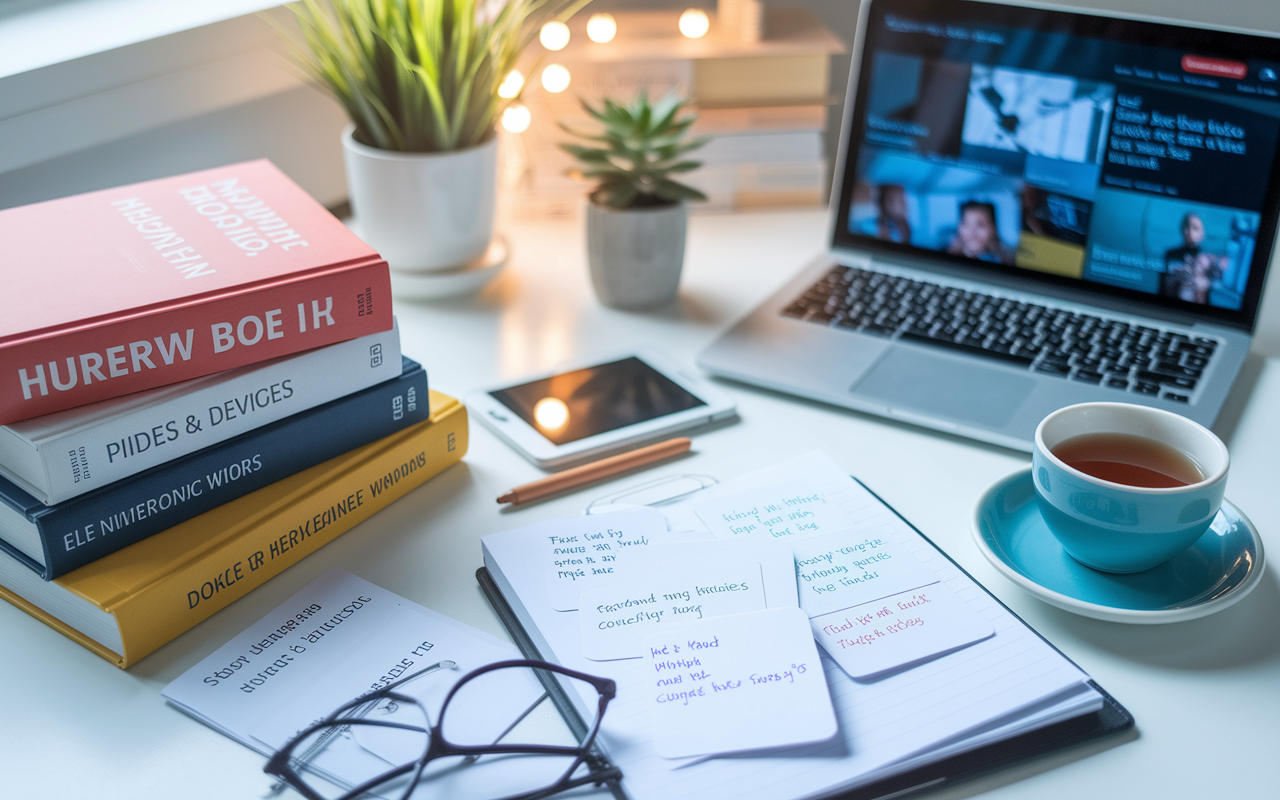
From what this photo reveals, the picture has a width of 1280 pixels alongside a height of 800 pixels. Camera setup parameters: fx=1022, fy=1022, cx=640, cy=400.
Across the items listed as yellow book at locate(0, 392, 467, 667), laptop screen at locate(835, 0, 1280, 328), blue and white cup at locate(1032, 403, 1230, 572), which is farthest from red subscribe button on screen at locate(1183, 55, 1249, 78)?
yellow book at locate(0, 392, 467, 667)

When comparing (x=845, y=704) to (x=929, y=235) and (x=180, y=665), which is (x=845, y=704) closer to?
(x=180, y=665)

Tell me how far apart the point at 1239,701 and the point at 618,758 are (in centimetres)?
35

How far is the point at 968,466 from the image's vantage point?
0.79 meters

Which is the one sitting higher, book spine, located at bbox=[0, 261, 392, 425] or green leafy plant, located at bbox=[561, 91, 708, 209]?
green leafy plant, located at bbox=[561, 91, 708, 209]

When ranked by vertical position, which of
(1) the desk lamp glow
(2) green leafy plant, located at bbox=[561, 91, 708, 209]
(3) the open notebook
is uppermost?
(2) green leafy plant, located at bbox=[561, 91, 708, 209]

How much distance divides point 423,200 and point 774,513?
1.71 ft

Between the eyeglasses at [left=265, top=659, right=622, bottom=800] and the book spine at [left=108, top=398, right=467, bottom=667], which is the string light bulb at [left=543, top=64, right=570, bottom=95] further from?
the eyeglasses at [left=265, top=659, right=622, bottom=800]

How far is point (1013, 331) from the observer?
3.03 feet

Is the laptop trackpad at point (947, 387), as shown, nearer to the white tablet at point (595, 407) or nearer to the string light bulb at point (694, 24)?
the white tablet at point (595, 407)

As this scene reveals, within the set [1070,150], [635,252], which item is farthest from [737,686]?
[1070,150]

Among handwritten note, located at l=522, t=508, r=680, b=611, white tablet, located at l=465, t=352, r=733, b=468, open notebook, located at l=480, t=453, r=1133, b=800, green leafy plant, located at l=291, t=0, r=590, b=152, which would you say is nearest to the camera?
open notebook, located at l=480, t=453, r=1133, b=800

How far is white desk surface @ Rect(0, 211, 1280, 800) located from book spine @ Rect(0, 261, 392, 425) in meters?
0.14

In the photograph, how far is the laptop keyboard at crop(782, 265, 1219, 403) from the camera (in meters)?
0.86

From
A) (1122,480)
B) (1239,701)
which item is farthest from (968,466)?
(1239,701)
